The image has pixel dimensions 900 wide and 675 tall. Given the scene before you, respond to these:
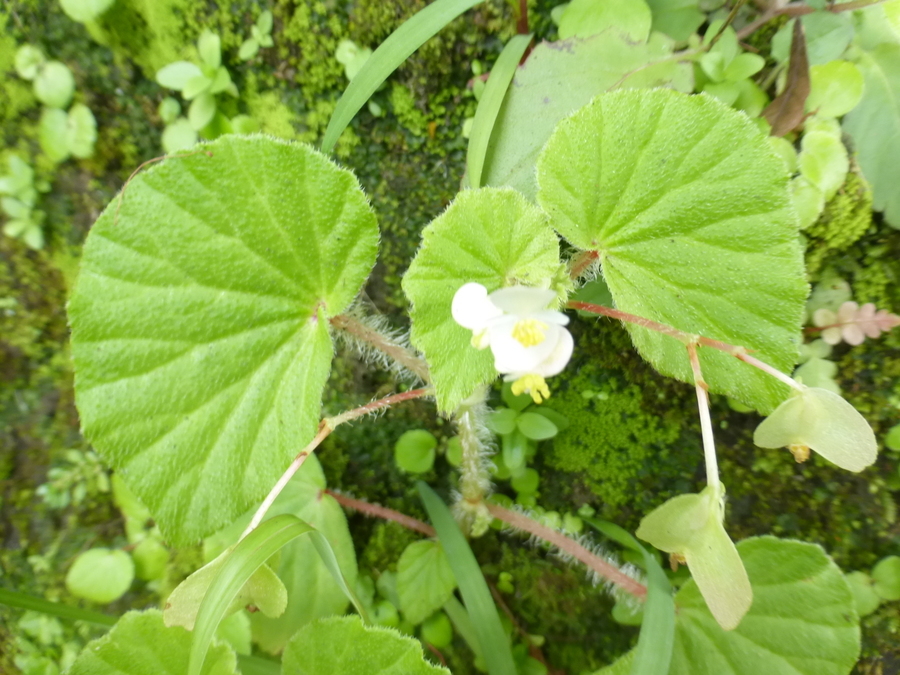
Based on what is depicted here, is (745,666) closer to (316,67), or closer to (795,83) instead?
(795,83)

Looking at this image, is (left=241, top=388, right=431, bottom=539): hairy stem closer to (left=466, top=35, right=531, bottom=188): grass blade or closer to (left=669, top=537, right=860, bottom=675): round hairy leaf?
(left=466, top=35, right=531, bottom=188): grass blade

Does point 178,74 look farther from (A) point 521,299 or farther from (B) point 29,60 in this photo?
(A) point 521,299

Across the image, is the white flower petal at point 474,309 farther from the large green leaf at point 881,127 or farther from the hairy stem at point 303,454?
the large green leaf at point 881,127

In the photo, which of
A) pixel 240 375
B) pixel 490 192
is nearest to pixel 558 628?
pixel 240 375

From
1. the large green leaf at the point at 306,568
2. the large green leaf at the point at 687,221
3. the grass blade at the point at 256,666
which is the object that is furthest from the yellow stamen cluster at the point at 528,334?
the grass blade at the point at 256,666

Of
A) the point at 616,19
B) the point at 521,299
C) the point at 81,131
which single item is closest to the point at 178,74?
the point at 81,131

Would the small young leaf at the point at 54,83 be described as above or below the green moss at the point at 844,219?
above

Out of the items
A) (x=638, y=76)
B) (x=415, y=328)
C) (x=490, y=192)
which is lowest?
(x=415, y=328)
